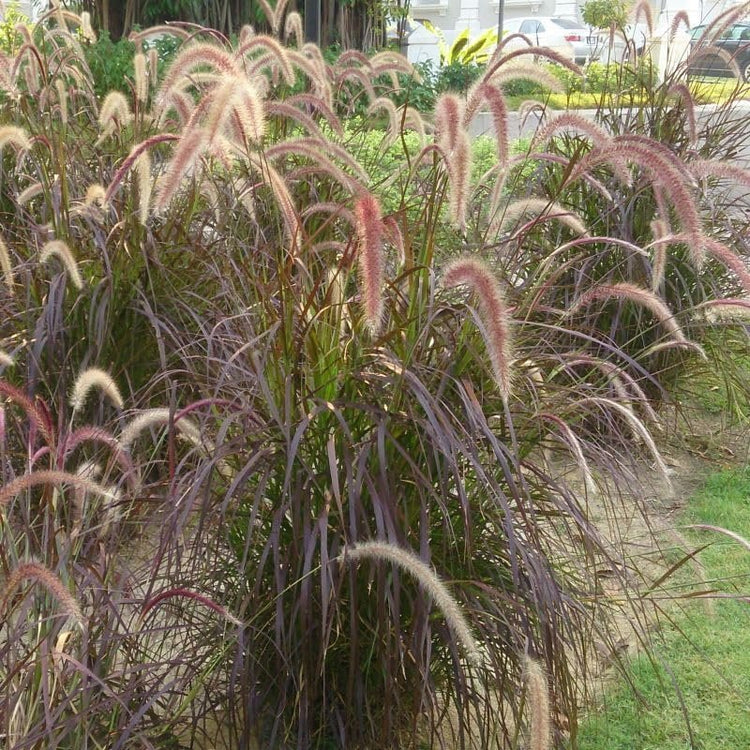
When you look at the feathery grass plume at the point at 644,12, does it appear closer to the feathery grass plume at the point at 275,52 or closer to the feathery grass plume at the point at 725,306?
the feathery grass plume at the point at 725,306

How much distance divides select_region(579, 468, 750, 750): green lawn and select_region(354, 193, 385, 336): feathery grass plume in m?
1.07

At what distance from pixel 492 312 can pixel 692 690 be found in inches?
60.5

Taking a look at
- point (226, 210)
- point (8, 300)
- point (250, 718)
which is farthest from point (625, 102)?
point (250, 718)

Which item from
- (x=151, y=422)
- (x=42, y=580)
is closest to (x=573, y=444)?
(x=151, y=422)

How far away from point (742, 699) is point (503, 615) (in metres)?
1.05

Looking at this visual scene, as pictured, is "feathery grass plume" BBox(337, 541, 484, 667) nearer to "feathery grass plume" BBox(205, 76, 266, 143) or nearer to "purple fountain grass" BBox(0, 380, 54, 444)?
"purple fountain grass" BBox(0, 380, 54, 444)

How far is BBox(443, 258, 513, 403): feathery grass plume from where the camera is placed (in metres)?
2.02

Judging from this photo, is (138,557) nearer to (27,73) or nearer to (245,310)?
(245,310)

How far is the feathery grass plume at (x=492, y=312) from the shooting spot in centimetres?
202

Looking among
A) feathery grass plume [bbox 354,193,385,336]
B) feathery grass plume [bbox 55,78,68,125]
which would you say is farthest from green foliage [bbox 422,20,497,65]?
feathery grass plume [bbox 354,193,385,336]

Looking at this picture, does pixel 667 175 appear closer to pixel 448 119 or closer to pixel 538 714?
→ pixel 448 119

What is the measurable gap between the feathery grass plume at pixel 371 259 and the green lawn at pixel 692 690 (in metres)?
1.07

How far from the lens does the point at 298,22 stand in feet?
16.0

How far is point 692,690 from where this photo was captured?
2996 millimetres
